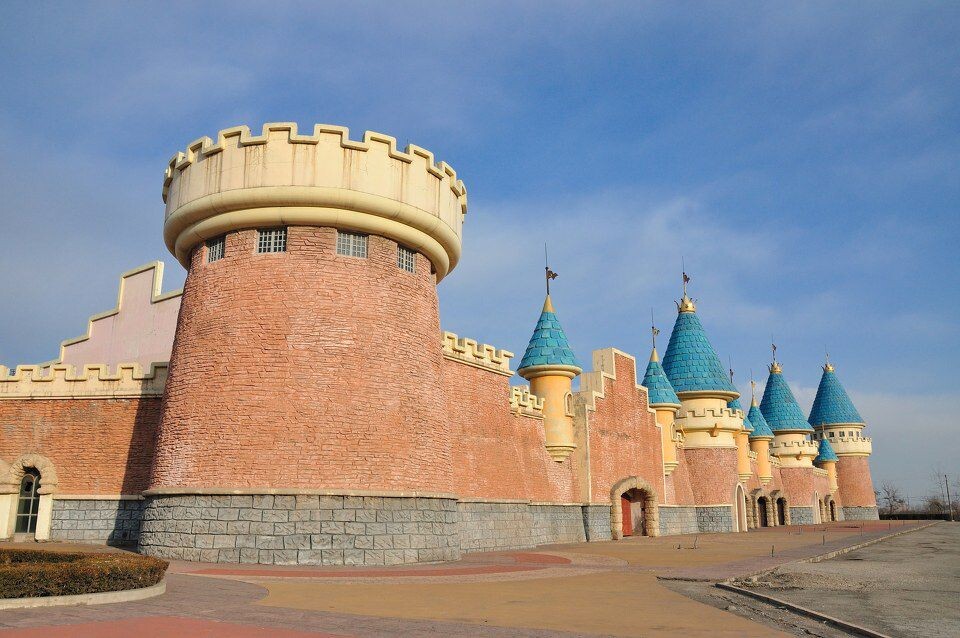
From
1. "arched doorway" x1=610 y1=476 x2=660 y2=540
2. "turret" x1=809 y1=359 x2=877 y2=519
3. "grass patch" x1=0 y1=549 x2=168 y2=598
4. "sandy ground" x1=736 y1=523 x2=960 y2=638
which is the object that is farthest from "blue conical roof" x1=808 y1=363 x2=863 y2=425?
"grass patch" x1=0 y1=549 x2=168 y2=598

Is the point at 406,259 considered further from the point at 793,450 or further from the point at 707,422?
the point at 793,450

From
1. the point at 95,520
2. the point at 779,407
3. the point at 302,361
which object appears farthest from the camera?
the point at 779,407

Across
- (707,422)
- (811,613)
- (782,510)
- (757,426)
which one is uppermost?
(757,426)

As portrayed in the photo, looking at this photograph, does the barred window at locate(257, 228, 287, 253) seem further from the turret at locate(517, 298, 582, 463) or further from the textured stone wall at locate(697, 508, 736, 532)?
the textured stone wall at locate(697, 508, 736, 532)

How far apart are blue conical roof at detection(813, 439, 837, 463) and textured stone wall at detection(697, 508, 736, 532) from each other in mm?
30677

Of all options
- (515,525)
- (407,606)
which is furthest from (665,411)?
(407,606)

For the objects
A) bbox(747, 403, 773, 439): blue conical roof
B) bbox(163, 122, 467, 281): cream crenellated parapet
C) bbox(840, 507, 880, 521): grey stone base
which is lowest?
bbox(840, 507, 880, 521): grey stone base

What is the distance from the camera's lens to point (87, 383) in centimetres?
2014

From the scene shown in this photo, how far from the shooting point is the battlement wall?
20.0m

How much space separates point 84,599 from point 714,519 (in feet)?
122

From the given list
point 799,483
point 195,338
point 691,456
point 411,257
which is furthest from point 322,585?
point 799,483

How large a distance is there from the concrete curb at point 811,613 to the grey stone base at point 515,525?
36.5ft

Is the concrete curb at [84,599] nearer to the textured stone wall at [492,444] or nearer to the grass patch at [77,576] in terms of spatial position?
the grass patch at [77,576]

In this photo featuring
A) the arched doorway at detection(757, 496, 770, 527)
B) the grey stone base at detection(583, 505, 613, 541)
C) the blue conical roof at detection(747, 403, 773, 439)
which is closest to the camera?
the grey stone base at detection(583, 505, 613, 541)
